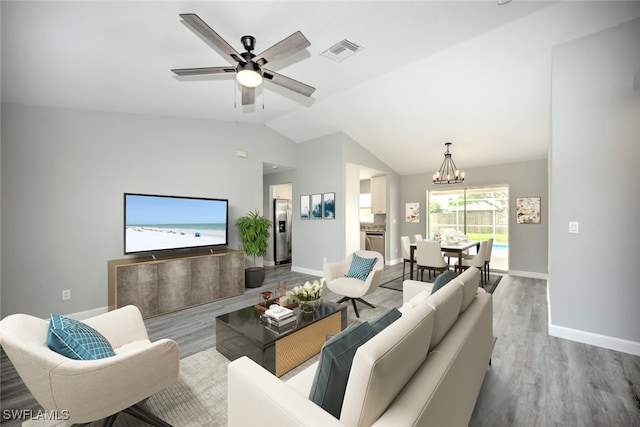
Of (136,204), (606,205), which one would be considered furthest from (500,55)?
(136,204)

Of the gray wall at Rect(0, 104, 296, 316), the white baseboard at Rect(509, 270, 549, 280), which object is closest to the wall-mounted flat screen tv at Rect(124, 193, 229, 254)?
the gray wall at Rect(0, 104, 296, 316)

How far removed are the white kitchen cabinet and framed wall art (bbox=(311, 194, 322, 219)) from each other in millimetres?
2175

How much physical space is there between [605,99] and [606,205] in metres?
1.04

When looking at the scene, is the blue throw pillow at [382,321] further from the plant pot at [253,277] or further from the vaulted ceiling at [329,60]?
the plant pot at [253,277]

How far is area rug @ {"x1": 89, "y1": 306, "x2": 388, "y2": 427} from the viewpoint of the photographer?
5.33 ft

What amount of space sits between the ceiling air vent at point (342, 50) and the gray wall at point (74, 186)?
2579 mm

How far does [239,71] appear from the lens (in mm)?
2217

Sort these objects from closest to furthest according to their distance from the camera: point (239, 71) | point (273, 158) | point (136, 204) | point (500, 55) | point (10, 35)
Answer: point (10, 35)
point (239, 71)
point (500, 55)
point (136, 204)
point (273, 158)

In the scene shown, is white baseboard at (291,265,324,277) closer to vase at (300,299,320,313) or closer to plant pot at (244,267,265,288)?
plant pot at (244,267,265,288)

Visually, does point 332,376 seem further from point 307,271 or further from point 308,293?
point 307,271

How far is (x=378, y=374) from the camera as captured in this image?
827 mm

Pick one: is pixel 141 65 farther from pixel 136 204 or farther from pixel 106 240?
pixel 106 240

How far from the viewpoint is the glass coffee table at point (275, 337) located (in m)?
1.98

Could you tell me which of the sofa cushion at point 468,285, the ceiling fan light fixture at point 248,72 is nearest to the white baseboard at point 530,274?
the sofa cushion at point 468,285
